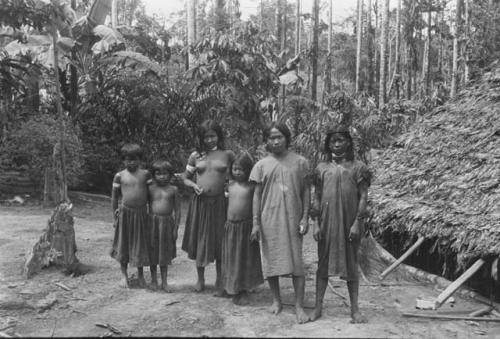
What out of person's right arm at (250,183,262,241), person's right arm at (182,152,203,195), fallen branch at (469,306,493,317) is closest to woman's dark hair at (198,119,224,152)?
person's right arm at (182,152,203,195)

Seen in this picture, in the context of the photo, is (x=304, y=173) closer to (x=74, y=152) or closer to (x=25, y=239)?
(x=25, y=239)

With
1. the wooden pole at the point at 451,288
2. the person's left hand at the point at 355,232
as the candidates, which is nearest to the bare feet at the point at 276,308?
the person's left hand at the point at 355,232

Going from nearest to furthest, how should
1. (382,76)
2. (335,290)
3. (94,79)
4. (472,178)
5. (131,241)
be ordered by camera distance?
(131,241) < (335,290) < (472,178) < (94,79) < (382,76)

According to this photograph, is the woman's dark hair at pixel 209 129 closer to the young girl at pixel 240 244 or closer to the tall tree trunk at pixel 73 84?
the young girl at pixel 240 244

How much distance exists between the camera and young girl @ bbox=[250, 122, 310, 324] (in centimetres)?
384

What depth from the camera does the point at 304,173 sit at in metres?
3.92

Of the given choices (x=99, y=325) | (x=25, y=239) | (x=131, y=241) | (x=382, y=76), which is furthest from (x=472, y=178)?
(x=382, y=76)

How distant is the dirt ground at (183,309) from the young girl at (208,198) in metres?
0.40

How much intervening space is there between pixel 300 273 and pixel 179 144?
8.02 meters

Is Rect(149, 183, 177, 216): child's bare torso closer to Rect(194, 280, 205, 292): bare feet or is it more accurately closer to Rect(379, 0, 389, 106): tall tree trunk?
Rect(194, 280, 205, 292): bare feet

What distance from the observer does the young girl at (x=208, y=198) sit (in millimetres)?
4395

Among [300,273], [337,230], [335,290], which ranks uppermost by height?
[337,230]

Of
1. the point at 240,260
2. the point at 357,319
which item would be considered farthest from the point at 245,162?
the point at 357,319

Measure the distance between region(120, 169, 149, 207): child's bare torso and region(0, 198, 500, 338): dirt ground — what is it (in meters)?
0.79
